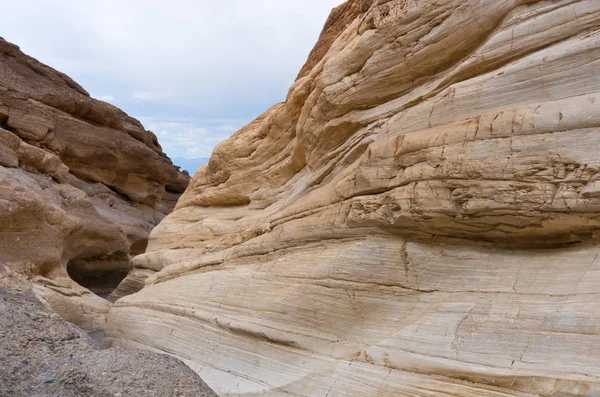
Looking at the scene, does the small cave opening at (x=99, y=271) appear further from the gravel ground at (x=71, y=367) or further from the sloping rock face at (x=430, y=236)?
the gravel ground at (x=71, y=367)

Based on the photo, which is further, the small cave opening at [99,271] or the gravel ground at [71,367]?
the small cave opening at [99,271]

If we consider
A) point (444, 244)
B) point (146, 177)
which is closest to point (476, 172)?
point (444, 244)

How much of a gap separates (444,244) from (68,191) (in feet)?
35.6

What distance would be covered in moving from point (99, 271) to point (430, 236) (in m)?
12.3

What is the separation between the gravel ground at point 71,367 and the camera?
4258 millimetres

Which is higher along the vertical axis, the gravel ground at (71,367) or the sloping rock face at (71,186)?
the sloping rock face at (71,186)

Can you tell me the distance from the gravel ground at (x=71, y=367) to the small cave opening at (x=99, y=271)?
8537mm

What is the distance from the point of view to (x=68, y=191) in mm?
12578

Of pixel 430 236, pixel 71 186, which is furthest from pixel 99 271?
pixel 430 236

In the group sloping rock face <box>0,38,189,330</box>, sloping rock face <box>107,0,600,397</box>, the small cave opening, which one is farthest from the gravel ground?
the small cave opening

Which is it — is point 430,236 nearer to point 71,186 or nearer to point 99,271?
point 71,186

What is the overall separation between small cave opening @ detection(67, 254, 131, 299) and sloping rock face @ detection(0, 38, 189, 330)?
0.10ft

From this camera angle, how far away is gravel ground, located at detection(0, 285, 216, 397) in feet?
14.0

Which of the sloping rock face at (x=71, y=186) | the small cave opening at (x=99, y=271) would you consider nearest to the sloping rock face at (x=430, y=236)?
the sloping rock face at (x=71, y=186)
